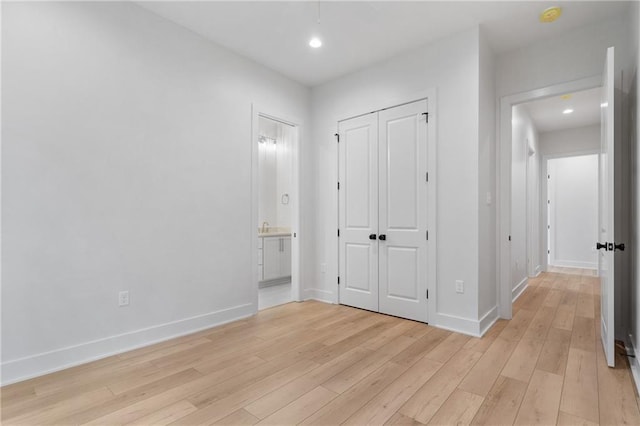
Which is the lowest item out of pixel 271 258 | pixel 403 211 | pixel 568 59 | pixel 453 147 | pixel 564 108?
pixel 271 258

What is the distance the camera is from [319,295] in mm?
4445

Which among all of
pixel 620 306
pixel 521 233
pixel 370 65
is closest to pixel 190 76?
pixel 370 65

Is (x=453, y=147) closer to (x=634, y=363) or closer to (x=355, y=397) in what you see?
(x=634, y=363)

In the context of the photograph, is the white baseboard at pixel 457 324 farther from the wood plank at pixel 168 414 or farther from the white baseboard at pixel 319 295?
the wood plank at pixel 168 414

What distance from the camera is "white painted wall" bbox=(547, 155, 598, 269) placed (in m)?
6.94

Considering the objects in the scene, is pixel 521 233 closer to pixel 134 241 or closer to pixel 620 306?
pixel 620 306

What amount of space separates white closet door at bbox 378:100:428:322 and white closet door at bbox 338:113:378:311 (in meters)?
0.11

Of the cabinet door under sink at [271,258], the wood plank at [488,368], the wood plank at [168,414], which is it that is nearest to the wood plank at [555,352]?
the wood plank at [488,368]

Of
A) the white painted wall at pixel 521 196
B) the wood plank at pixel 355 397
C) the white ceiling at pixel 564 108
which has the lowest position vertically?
the wood plank at pixel 355 397

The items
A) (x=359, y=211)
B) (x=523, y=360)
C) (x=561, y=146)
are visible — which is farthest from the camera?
(x=561, y=146)

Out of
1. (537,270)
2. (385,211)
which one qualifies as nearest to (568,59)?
(385,211)

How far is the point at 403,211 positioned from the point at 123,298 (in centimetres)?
285

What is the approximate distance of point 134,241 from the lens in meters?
2.76

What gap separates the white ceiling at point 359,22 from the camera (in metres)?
2.79
